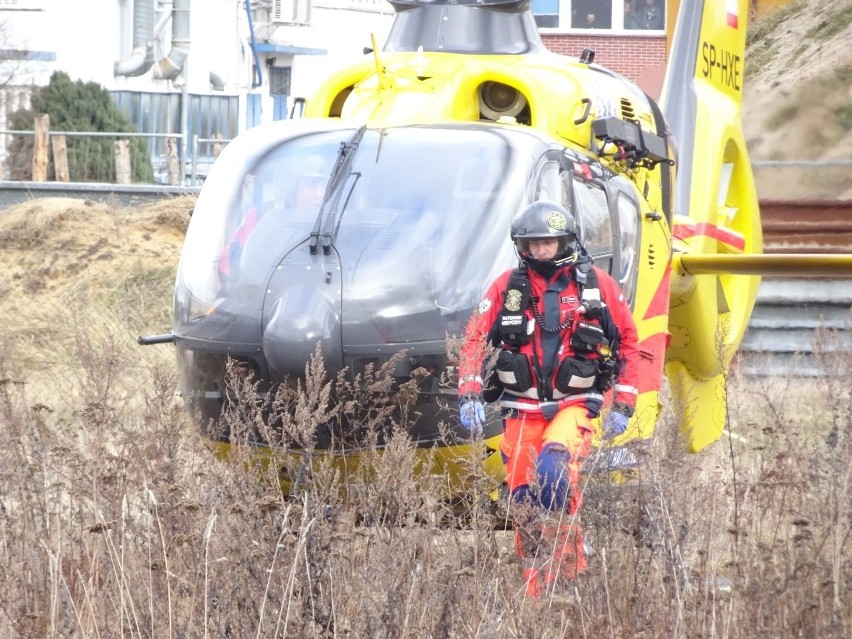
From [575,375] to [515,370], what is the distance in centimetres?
24

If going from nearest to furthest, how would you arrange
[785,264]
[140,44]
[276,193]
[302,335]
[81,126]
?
[302,335], [276,193], [785,264], [81,126], [140,44]

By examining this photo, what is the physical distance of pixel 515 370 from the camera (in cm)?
588

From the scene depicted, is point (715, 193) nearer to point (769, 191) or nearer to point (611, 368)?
point (611, 368)

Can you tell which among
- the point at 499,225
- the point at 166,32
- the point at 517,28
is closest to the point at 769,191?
the point at 517,28

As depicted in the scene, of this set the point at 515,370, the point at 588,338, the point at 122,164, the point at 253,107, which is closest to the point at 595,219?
the point at 588,338

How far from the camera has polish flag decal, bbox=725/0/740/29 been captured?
34.0 ft

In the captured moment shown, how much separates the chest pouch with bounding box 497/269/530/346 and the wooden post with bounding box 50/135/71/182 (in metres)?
15.2

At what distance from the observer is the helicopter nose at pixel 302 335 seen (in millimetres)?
5691

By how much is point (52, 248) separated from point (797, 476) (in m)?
12.2

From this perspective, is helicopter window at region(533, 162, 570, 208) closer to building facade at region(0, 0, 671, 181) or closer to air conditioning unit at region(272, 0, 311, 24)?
building facade at region(0, 0, 671, 181)

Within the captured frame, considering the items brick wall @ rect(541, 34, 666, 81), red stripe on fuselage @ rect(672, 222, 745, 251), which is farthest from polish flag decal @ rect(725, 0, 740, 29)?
brick wall @ rect(541, 34, 666, 81)

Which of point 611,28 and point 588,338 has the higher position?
point 611,28

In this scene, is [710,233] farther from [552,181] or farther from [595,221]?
[552,181]

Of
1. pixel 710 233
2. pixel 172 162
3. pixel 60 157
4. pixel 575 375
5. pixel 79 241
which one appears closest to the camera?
pixel 575 375
